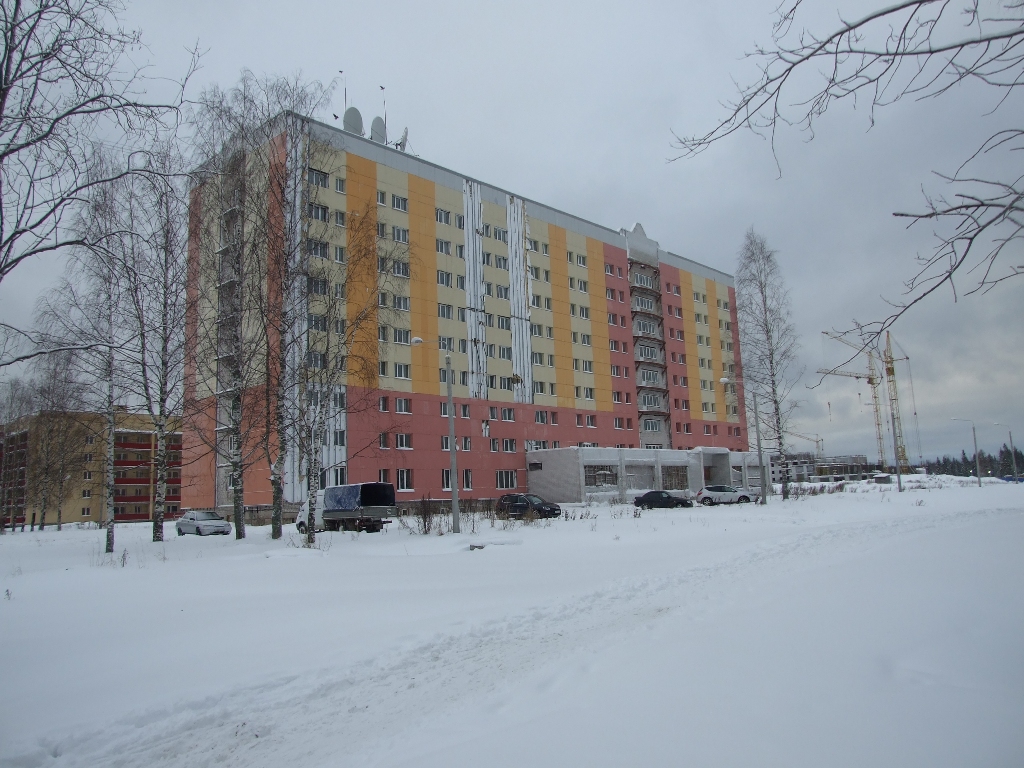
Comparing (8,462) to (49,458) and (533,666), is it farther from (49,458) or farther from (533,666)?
(533,666)

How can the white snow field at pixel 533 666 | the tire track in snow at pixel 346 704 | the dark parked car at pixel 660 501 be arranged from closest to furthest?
the white snow field at pixel 533 666
the tire track in snow at pixel 346 704
the dark parked car at pixel 660 501

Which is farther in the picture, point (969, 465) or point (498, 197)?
point (969, 465)

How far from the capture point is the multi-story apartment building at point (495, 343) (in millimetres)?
43000

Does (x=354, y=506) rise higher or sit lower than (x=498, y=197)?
lower

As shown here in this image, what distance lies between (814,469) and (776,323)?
286 feet

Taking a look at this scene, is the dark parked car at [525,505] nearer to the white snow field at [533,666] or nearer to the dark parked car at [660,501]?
the dark parked car at [660,501]

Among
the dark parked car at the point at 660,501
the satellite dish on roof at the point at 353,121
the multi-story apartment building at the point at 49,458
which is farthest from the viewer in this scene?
the satellite dish on roof at the point at 353,121

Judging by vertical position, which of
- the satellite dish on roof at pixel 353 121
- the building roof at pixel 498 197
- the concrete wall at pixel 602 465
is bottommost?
the concrete wall at pixel 602 465

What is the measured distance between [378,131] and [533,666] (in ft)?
180

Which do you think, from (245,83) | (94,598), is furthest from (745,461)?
(94,598)

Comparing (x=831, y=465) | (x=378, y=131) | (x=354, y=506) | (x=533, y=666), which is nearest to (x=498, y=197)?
(x=378, y=131)

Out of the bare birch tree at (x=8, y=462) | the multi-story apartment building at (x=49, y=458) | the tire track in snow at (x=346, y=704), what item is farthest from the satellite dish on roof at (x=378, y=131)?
the tire track in snow at (x=346, y=704)

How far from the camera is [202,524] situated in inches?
1286

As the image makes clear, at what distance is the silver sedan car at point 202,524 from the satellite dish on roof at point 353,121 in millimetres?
30006
